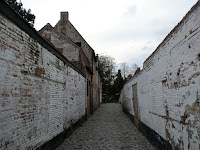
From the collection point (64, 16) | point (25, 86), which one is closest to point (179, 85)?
point (25, 86)

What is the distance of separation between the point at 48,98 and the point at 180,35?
14.0 ft

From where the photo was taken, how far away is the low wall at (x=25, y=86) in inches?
126

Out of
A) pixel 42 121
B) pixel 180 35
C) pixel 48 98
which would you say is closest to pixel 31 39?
pixel 48 98

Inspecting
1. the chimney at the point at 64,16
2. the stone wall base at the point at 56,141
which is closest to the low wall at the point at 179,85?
the stone wall base at the point at 56,141

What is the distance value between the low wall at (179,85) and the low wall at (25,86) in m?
3.56

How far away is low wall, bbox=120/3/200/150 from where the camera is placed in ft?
9.82

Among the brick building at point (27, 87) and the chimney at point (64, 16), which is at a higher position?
the chimney at point (64, 16)

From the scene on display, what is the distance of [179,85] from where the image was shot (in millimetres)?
3668

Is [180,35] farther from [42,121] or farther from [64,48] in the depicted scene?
[64,48]

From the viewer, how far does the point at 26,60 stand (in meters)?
4.00

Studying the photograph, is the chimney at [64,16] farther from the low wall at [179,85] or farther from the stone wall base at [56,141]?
the low wall at [179,85]

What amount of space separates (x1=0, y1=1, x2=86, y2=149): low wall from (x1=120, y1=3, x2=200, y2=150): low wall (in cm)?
356

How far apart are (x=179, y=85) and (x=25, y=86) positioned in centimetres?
360

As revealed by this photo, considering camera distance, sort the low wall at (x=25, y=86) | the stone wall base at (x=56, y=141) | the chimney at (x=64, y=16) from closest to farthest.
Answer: the low wall at (x=25, y=86) → the stone wall base at (x=56, y=141) → the chimney at (x=64, y=16)
